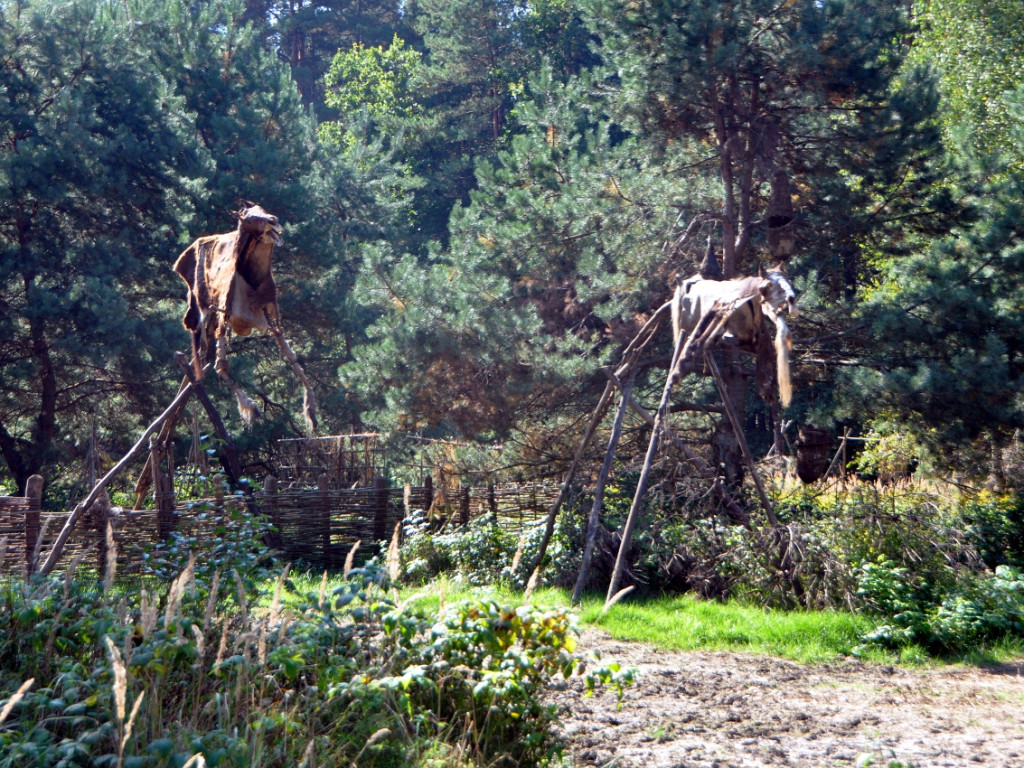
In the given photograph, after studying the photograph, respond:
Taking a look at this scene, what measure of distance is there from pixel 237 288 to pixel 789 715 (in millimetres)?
4164

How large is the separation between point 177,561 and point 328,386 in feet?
35.0

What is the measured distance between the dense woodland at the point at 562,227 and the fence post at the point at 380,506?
2.76 ft

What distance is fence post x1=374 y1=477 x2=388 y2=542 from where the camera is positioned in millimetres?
11430

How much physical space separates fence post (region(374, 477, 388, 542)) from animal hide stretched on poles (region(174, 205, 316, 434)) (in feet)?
17.0

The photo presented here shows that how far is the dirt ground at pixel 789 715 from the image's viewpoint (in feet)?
14.7

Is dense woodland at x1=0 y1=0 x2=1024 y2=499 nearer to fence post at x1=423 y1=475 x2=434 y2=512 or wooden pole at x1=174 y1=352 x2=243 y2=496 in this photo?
fence post at x1=423 y1=475 x2=434 y2=512

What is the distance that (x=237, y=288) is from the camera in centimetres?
610

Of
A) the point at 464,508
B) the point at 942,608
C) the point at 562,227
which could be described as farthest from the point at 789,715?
the point at 464,508

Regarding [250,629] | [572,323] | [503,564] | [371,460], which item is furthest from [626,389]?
[371,460]

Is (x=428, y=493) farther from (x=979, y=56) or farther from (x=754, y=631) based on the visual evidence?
(x=979, y=56)

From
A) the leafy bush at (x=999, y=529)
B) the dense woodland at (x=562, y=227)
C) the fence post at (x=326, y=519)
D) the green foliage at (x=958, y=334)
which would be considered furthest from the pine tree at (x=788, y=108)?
the fence post at (x=326, y=519)

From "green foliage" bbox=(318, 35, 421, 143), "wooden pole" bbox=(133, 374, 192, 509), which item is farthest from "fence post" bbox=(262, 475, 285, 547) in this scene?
"green foliage" bbox=(318, 35, 421, 143)

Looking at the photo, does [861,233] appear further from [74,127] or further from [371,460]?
[74,127]

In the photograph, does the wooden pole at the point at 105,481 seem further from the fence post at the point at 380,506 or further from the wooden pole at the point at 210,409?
the fence post at the point at 380,506
